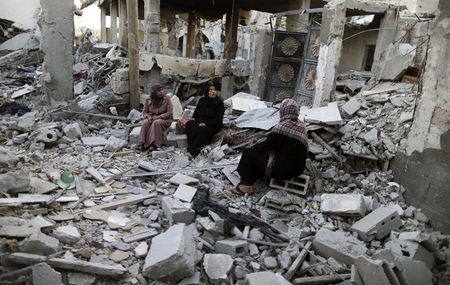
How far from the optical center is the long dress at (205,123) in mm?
6809

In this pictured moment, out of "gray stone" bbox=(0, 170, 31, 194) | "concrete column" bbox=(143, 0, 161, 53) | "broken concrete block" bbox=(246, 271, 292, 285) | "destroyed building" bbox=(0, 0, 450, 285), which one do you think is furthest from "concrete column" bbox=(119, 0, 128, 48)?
"broken concrete block" bbox=(246, 271, 292, 285)

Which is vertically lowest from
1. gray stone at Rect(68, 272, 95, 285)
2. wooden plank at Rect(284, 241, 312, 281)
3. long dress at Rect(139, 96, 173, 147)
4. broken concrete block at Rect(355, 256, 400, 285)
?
wooden plank at Rect(284, 241, 312, 281)

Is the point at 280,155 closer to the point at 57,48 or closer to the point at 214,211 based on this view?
the point at 214,211

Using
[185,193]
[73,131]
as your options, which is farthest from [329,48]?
[73,131]

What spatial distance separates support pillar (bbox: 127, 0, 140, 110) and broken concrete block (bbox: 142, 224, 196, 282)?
5.87 meters

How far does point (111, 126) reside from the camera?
8.23 meters

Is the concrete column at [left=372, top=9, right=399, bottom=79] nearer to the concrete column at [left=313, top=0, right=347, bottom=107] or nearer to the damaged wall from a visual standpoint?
the concrete column at [left=313, top=0, right=347, bottom=107]

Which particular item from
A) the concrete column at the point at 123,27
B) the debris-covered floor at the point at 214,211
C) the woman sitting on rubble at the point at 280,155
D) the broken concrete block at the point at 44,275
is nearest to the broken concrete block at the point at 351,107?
the debris-covered floor at the point at 214,211

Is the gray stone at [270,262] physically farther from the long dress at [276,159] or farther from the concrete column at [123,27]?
the concrete column at [123,27]

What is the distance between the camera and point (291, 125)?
17.2 feet

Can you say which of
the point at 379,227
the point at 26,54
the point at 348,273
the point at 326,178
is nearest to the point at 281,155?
the point at 326,178

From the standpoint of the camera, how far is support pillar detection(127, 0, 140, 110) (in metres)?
8.41

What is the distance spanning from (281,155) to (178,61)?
558cm

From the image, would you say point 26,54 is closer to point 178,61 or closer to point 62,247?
point 178,61
